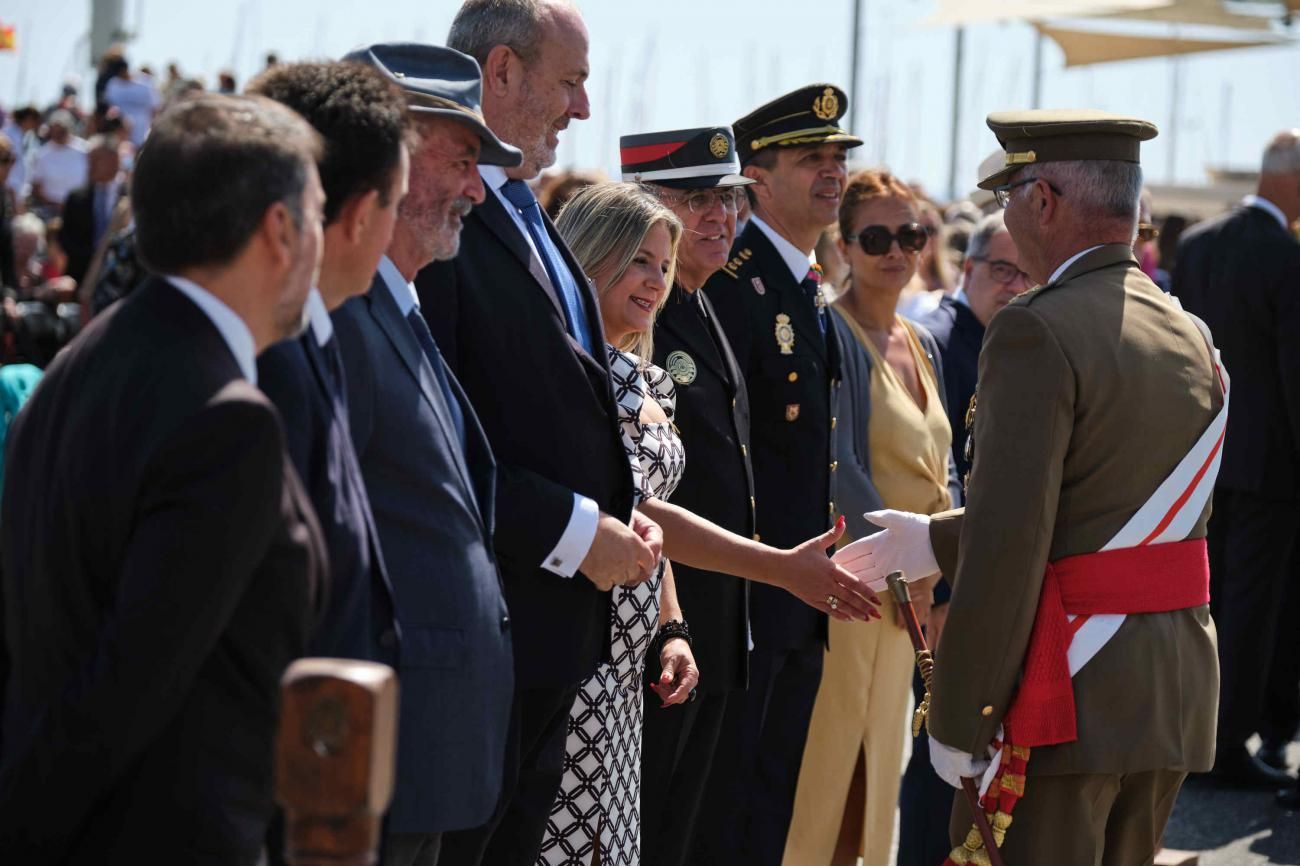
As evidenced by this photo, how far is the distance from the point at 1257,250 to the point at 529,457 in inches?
189

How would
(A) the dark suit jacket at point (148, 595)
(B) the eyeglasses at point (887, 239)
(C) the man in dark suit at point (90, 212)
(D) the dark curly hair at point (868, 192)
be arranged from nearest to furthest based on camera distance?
(A) the dark suit jacket at point (148, 595)
(B) the eyeglasses at point (887, 239)
(D) the dark curly hair at point (868, 192)
(C) the man in dark suit at point (90, 212)

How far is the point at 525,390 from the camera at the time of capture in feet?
10.8

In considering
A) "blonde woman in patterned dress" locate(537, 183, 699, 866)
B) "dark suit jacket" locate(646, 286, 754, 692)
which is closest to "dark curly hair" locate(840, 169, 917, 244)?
"dark suit jacket" locate(646, 286, 754, 692)

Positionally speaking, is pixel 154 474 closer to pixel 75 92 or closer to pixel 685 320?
pixel 685 320

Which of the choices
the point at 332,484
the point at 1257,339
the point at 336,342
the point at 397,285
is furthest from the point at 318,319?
the point at 1257,339

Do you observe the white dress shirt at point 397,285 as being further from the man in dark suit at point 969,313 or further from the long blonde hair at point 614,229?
the man in dark suit at point 969,313

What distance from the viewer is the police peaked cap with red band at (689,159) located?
459 centimetres

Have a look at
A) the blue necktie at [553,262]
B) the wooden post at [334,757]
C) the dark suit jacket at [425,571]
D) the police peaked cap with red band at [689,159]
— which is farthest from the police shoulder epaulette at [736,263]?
the wooden post at [334,757]

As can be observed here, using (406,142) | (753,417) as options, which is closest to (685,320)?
(753,417)

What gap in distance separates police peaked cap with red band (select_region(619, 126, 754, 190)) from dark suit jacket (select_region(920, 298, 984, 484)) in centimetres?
149

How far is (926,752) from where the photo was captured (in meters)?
5.14

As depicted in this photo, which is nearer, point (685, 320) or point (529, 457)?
point (529, 457)

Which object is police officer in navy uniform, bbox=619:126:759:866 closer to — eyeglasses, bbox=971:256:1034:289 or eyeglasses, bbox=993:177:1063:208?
eyeglasses, bbox=993:177:1063:208

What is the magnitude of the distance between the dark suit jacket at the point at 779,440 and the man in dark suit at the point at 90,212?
28.0 ft
